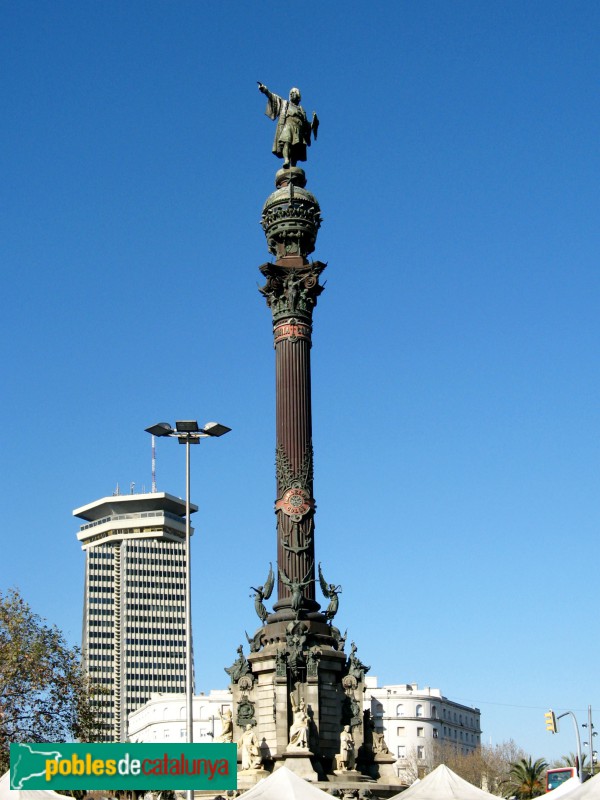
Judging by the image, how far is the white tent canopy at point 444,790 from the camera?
117ft

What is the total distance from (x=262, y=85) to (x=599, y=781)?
126 ft

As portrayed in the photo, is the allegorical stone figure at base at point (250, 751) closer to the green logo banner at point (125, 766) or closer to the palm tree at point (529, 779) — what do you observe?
the green logo banner at point (125, 766)

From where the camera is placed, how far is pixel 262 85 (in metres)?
58.1

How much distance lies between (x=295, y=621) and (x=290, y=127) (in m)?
23.7

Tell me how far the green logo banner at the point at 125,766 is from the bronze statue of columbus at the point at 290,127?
119ft

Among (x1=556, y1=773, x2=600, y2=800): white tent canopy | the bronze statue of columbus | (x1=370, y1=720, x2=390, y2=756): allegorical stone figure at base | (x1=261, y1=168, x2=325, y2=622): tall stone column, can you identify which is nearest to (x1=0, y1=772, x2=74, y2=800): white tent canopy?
(x1=556, y1=773, x2=600, y2=800): white tent canopy

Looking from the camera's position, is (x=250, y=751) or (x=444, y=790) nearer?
(x=444, y=790)

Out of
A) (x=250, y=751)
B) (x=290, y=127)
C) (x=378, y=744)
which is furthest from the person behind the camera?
(x=290, y=127)

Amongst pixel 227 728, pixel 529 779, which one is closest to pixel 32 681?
pixel 227 728

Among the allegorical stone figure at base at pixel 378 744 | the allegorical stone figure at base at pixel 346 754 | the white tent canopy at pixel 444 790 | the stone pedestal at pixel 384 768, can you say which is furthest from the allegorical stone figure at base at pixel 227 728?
the white tent canopy at pixel 444 790

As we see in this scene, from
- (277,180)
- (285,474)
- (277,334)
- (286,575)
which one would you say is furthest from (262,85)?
(286,575)

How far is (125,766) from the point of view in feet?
84.7

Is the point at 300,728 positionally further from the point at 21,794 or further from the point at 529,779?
the point at 529,779

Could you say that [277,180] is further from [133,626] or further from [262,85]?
[133,626]
